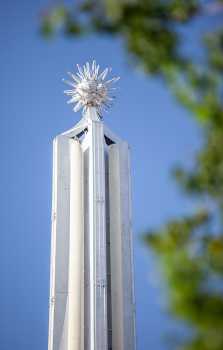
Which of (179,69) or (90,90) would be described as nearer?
(179,69)

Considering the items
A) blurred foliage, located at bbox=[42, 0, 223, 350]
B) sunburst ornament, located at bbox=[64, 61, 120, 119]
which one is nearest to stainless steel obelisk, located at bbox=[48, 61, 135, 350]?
sunburst ornament, located at bbox=[64, 61, 120, 119]

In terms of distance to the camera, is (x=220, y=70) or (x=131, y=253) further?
(x=131, y=253)

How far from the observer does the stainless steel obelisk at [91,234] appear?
19.6 meters

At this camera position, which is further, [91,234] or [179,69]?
[91,234]

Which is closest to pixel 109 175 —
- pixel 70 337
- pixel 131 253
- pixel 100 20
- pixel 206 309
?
pixel 131 253

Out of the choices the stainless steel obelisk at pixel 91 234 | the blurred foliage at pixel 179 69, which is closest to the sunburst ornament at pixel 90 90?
the stainless steel obelisk at pixel 91 234

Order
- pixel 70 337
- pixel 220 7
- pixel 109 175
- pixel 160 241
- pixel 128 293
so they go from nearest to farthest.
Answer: pixel 160 241, pixel 220 7, pixel 70 337, pixel 128 293, pixel 109 175

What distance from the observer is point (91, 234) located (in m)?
20.5

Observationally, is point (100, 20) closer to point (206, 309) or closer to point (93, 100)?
point (206, 309)

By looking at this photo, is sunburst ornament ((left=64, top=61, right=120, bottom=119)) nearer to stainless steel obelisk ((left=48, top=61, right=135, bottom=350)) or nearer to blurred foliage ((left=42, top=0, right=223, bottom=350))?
stainless steel obelisk ((left=48, top=61, right=135, bottom=350))

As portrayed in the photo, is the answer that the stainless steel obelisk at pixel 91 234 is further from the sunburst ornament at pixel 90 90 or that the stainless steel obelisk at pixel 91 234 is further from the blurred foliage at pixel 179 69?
the blurred foliage at pixel 179 69

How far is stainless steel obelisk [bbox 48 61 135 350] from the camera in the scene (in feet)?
64.3

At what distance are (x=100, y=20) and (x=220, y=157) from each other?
6.34 ft

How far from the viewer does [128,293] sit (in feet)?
68.4
